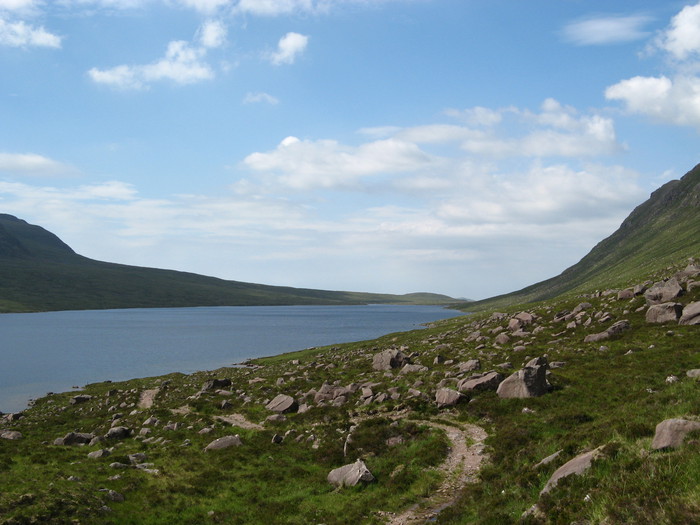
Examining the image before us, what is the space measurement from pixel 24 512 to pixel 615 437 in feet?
80.4

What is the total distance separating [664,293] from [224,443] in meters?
50.1

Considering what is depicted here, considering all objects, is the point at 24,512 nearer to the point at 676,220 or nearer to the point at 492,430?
the point at 492,430

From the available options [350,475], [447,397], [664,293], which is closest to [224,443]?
[350,475]

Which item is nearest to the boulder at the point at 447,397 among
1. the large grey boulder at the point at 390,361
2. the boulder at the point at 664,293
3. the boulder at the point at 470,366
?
the boulder at the point at 470,366

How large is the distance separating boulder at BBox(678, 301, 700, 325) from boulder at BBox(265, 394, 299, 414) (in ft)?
126

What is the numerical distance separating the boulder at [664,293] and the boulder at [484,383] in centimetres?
2875

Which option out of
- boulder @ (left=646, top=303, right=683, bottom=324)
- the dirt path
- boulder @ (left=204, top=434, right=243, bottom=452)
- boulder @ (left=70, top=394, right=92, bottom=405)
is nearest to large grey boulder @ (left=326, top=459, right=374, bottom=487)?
the dirt path

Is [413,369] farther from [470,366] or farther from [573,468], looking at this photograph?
[573,468]

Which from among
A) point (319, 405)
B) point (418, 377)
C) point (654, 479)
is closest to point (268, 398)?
point (319, 405)

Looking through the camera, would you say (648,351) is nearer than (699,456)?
No

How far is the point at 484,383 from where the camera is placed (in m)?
33.5

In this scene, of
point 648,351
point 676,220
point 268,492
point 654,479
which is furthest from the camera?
point 676,220

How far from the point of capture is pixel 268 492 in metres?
23.9

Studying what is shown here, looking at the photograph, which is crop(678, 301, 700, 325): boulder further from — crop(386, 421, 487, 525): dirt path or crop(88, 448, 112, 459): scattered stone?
crop(88, 448, 112, 459): scattered stone
